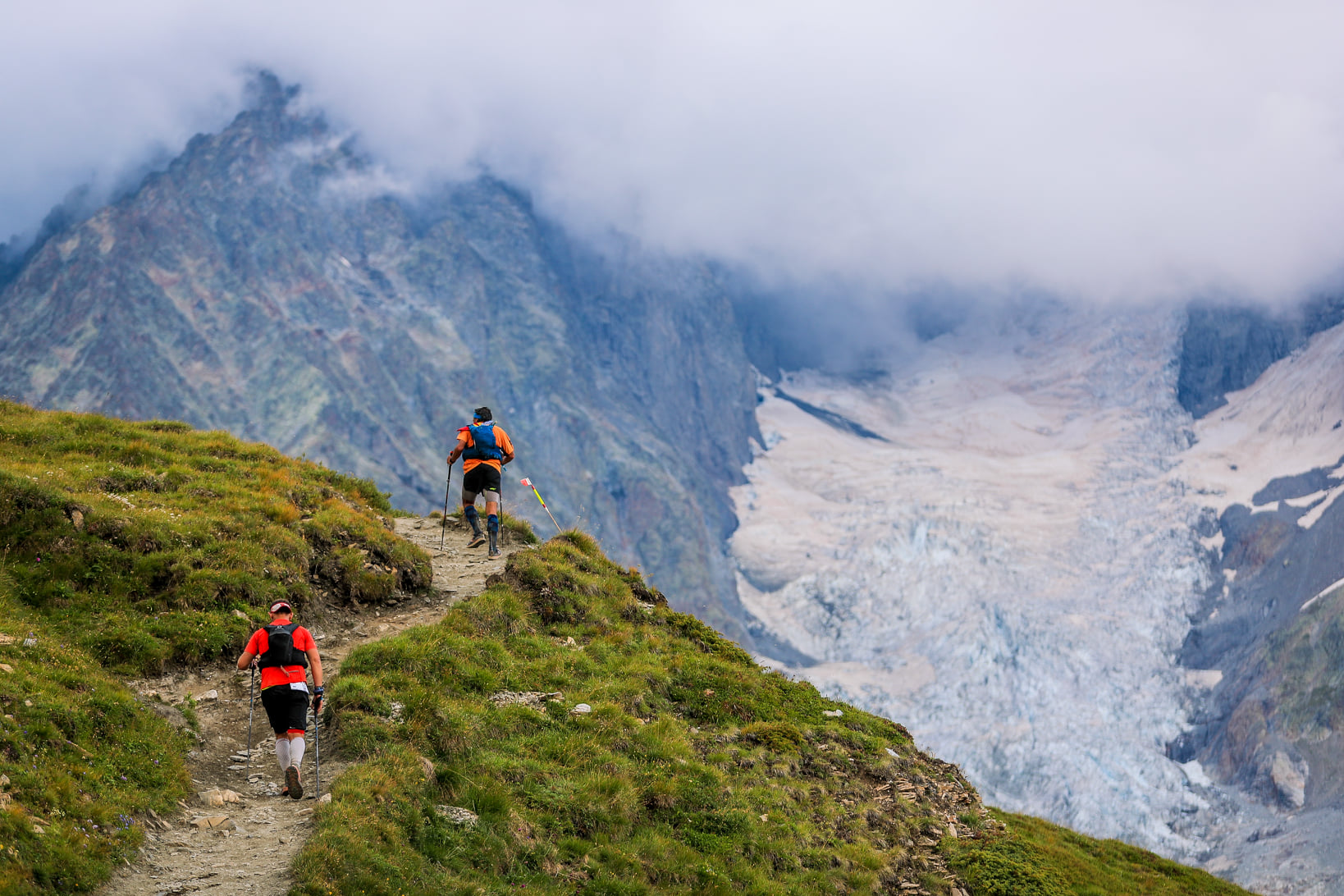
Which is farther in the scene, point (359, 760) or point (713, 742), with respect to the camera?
point (713, 742)

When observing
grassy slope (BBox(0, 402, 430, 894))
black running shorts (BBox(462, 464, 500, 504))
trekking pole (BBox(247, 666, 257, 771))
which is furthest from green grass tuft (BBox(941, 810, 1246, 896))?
black running shorts (BBox(462, 464, 500, 504))

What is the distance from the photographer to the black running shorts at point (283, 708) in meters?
15.2

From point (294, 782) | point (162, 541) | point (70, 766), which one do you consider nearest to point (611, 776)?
point (294, 782)

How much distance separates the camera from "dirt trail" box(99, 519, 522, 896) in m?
12.7

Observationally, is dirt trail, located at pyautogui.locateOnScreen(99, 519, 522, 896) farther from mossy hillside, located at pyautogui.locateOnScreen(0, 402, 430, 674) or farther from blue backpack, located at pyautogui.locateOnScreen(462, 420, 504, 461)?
blue backpack, located at pyautogui.locateOnScreen(462, 420, 504, 461)

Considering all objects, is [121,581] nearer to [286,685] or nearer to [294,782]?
[286,685]

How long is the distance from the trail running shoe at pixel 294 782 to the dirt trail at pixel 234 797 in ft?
0.58

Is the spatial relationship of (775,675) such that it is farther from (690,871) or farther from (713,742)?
(690,871)

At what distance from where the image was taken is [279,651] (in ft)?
50.4

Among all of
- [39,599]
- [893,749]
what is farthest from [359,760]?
[893,749]

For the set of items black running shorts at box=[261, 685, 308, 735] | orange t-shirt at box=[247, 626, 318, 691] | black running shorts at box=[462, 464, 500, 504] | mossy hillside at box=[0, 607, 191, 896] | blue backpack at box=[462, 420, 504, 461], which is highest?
blue backpack at box=[462, 420, 504, 461]

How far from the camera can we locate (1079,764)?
559 ft

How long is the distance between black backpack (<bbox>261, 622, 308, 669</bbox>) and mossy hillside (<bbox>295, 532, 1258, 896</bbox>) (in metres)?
1.75

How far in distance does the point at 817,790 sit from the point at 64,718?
526 inches
